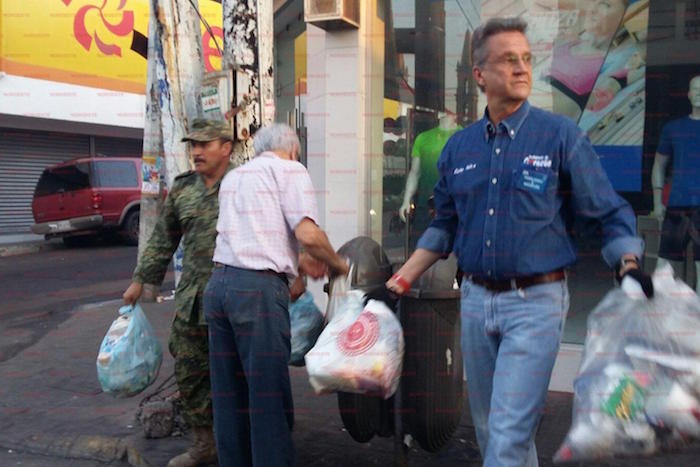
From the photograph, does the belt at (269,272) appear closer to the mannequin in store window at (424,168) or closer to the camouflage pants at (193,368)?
the camouflage pants at (193,368)

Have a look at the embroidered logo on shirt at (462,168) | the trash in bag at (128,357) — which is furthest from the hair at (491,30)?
the trash in bag at (128,357)

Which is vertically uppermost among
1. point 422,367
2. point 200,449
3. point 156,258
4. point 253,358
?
point 156,258

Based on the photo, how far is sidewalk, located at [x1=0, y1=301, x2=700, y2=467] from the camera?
14.1 ft

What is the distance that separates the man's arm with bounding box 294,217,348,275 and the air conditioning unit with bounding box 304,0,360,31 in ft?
8.97

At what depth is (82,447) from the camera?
4.72m

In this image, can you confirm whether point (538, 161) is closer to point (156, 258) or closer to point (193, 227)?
point (193, 227)

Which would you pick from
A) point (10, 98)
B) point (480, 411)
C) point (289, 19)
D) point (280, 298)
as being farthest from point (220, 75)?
point (10, 98)

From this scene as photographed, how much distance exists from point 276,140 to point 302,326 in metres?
0.97

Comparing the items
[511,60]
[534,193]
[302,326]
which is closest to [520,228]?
[534,193]

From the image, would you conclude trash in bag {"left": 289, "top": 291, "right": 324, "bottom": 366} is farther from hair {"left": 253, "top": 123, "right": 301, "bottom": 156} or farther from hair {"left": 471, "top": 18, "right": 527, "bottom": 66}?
hair {"left": 471, "top": 18, "right": 527, "bottom": 66}

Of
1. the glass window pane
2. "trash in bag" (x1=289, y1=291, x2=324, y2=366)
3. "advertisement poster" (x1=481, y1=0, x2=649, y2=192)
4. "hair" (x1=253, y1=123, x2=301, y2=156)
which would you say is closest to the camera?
"hair" (x1=253, y1=123, x2=301, y2=156)

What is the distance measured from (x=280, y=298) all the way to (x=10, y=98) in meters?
15.2

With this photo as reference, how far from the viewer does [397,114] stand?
20.5ft

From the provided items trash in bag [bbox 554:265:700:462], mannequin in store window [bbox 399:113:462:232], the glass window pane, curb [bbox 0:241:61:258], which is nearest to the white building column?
mannequin in store window [bbox 399:113:462:232]
